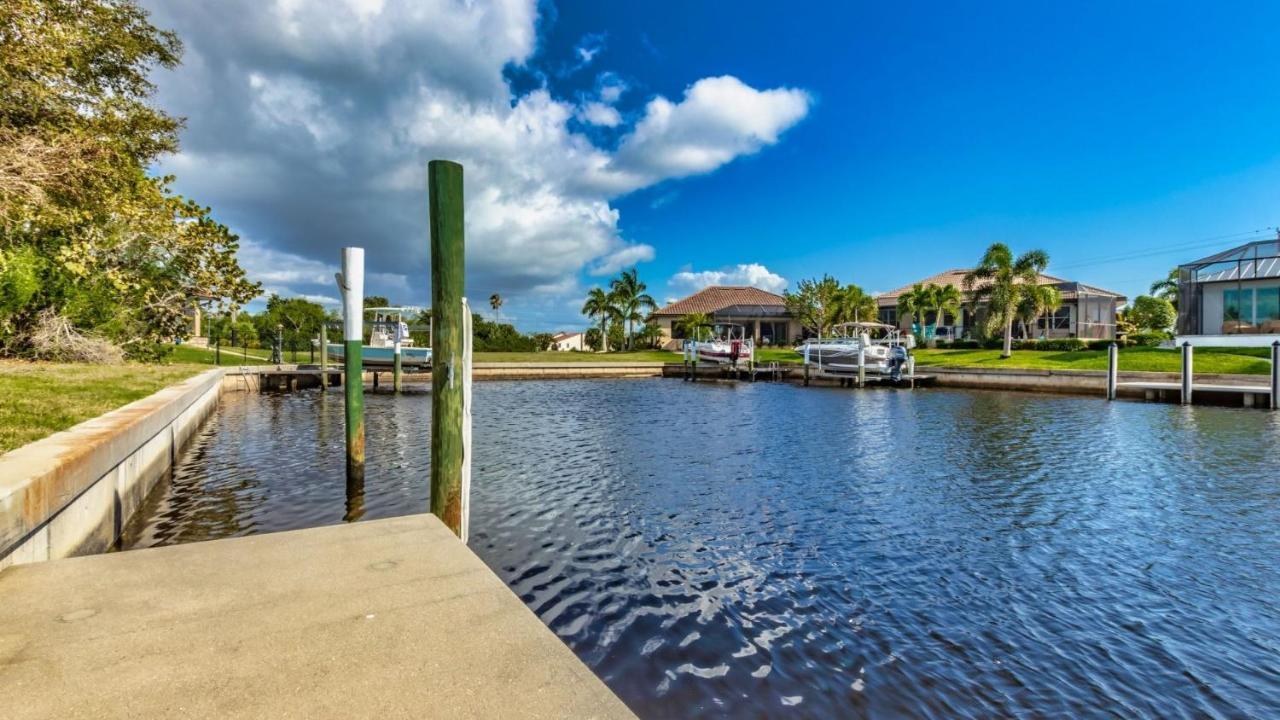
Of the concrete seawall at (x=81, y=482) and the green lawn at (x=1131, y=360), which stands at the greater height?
the green lawn at (x=1131, y=360)

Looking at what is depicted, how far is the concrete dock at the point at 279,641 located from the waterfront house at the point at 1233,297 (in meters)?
39.8

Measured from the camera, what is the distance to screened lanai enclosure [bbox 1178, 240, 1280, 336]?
101ft

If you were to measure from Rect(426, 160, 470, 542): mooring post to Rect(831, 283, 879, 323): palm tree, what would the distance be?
49.5 metres

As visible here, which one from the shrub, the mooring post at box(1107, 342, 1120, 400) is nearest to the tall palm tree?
the shrub

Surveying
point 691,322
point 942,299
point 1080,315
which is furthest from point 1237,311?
point 691,322

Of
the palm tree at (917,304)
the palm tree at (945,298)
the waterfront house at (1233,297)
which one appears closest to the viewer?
the waterfront house at (1233,297)

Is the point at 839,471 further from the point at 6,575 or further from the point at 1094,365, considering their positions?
the point at 1094,365

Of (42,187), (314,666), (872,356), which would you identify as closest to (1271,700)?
(314,666)

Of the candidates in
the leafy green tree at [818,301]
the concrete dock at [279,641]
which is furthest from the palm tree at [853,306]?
the concrete dock at [279,641]

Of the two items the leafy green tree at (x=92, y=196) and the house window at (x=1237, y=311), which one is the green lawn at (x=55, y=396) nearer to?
the leafy green tree at (x=92, y=196)

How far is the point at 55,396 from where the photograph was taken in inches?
326

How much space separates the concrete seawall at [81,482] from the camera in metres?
3.54

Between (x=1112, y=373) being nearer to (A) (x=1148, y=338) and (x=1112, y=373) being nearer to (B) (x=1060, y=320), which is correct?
(A) (x=1148, y=338)

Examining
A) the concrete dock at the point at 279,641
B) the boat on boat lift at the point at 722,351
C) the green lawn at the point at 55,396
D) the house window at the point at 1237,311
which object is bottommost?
the concrete dock at the point at 279,641
